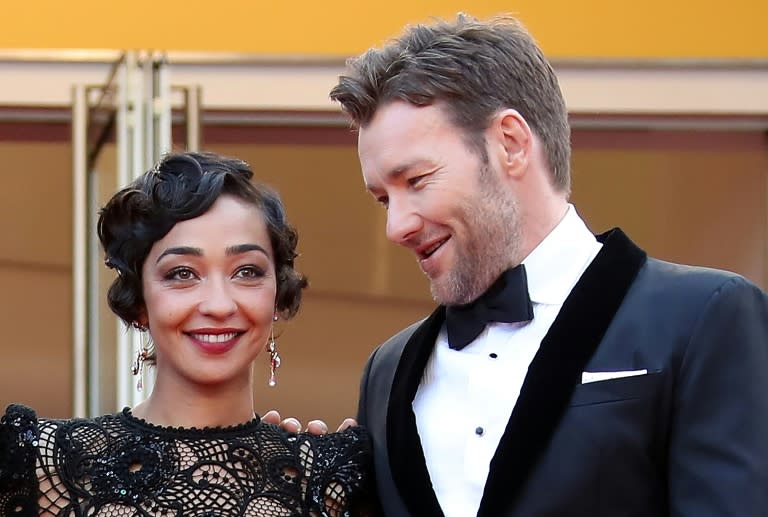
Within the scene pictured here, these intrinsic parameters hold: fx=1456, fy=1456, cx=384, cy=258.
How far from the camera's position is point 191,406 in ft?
8.89

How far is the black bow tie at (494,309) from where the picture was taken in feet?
8.10

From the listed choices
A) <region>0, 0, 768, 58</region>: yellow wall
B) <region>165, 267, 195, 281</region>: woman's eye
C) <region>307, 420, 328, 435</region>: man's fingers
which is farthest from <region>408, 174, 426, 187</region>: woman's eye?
<region>0, 0, 768, 58</region>: yellow wall

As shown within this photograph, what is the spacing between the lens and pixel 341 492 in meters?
2.70

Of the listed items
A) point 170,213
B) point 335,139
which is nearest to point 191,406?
point 170,213

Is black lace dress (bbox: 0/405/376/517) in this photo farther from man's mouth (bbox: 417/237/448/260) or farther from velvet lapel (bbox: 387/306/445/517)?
man's mouth (bbox: 417/237/448/260)

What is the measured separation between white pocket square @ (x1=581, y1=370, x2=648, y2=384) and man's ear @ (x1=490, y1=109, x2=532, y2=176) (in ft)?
1.32

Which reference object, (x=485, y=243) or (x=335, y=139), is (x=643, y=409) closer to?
(x=485, y=243)

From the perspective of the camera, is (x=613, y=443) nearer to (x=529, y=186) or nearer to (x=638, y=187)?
(x=529, y=186)

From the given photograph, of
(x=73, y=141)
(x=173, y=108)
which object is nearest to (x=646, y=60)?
(x=173, y=108)

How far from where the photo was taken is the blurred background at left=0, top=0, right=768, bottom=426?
17.0 ft

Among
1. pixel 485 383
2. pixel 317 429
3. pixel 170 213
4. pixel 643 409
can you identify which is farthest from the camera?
pixel 317 429

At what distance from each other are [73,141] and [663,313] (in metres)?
3.04

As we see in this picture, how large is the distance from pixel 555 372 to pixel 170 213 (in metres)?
0.78

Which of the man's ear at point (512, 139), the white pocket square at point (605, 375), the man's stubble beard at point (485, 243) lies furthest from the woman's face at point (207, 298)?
the white pocket square at point (605, 375)
